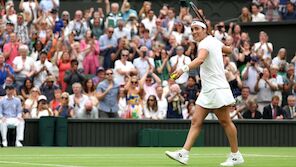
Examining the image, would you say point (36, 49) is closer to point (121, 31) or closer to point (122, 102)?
point (121, 31)

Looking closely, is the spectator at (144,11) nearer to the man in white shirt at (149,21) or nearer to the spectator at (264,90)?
the man in white shirt at (149,21)

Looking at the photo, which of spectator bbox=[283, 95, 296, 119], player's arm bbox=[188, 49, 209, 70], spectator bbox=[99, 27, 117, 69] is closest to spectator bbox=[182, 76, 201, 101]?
spectator bbox=[283, 95, 296, 119]

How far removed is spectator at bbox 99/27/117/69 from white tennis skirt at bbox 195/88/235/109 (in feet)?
41.1

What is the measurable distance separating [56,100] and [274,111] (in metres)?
5.91

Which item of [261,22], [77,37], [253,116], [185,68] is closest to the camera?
[185,68]

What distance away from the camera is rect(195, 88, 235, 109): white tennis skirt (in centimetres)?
1370

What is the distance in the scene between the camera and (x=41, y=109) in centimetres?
2312

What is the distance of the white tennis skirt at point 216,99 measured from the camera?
539 inches

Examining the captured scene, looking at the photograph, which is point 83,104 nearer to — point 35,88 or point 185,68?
point 35,88

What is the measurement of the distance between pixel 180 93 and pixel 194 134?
35.0ft

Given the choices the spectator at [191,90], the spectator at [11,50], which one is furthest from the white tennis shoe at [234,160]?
the spectator at [11,50]

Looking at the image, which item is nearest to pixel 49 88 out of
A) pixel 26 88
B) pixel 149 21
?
pixel 26 88

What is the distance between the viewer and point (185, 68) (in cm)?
1312

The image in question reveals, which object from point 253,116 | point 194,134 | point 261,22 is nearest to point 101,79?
point 253,116
